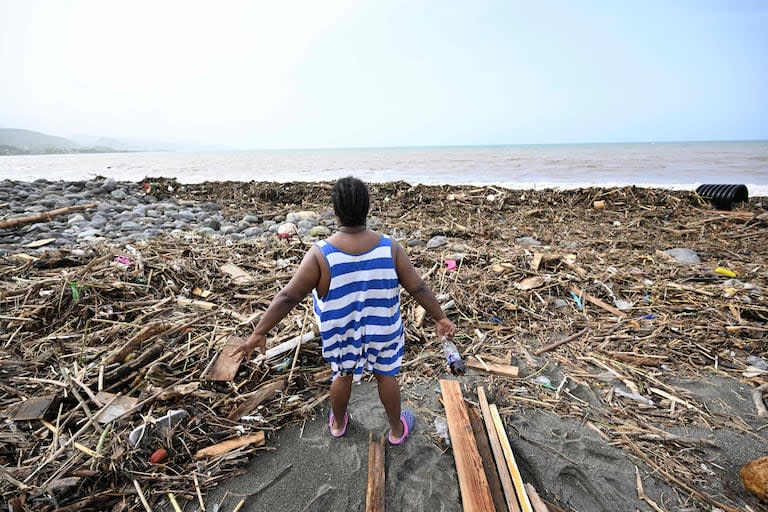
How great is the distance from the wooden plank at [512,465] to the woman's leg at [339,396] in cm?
106

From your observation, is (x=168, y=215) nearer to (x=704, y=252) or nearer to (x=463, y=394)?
(x=463, y=394)

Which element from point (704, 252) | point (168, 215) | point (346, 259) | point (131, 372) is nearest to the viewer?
point (346, 259)

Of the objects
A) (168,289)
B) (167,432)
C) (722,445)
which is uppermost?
(168,289)

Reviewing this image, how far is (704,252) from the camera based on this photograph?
5.80 metres

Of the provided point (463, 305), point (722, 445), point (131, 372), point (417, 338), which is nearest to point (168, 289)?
point (131, 372)

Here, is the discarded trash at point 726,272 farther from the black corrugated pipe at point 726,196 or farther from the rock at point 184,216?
the rock at point 184,216

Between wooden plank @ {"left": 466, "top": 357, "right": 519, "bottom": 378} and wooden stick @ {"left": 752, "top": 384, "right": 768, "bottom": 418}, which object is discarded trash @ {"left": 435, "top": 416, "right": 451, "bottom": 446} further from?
wooden stick @ {"left": 752, "top": 384, "right": 768, "bottom": 418}

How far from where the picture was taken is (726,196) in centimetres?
872

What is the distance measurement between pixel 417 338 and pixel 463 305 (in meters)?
0.82

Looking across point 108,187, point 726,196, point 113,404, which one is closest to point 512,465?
point 113,404

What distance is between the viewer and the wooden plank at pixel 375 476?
194 centimetres

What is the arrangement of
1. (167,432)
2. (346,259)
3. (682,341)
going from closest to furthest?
(346,259) < (167,432) < (682,341)

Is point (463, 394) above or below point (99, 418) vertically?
below

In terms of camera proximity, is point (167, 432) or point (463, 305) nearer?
point (167, 432)
